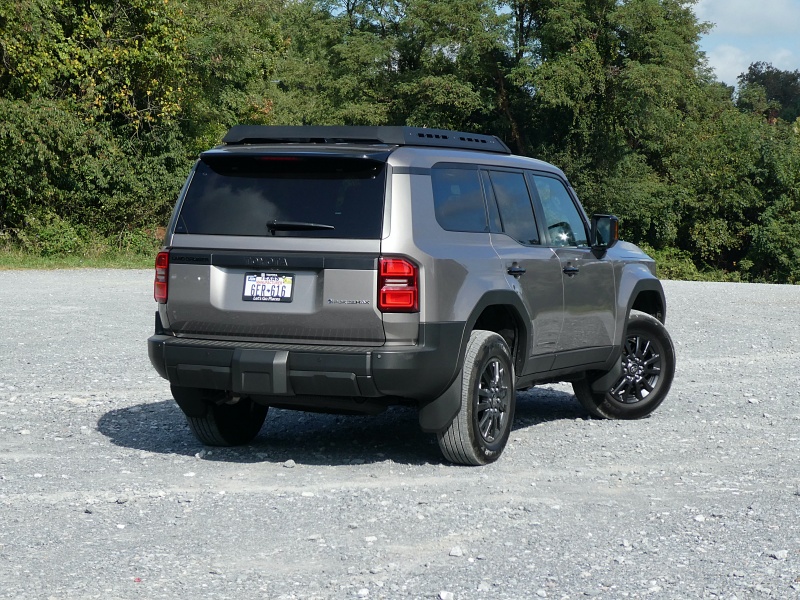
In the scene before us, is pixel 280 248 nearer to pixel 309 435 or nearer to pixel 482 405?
pixel 482 405

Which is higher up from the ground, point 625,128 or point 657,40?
point 657,40

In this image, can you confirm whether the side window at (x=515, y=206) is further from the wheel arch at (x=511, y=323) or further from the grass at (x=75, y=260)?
the grass at (x=75, y=260)

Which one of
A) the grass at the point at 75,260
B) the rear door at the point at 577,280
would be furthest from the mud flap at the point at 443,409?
the grass at the point at 75,260

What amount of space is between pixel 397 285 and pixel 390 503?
3.91 ft

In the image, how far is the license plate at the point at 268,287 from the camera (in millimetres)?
6445

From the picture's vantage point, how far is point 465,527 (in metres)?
5.44

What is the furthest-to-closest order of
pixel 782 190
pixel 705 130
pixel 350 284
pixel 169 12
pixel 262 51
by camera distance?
pixel 705 130 → pixel 782 190 → pixel 262 51 → pixel 169 12 → pixel 350 284

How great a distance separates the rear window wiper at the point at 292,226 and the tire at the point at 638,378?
3.11 meters

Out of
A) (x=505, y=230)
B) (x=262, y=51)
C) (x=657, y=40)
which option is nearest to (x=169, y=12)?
(x=262, y=51)

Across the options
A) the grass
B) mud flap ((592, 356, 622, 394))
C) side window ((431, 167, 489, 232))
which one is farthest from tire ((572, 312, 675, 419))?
the grass

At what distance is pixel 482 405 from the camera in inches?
272

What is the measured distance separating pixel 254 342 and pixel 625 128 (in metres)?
38.8

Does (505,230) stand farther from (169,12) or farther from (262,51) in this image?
(262,51)

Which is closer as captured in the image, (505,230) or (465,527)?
(465,527)
